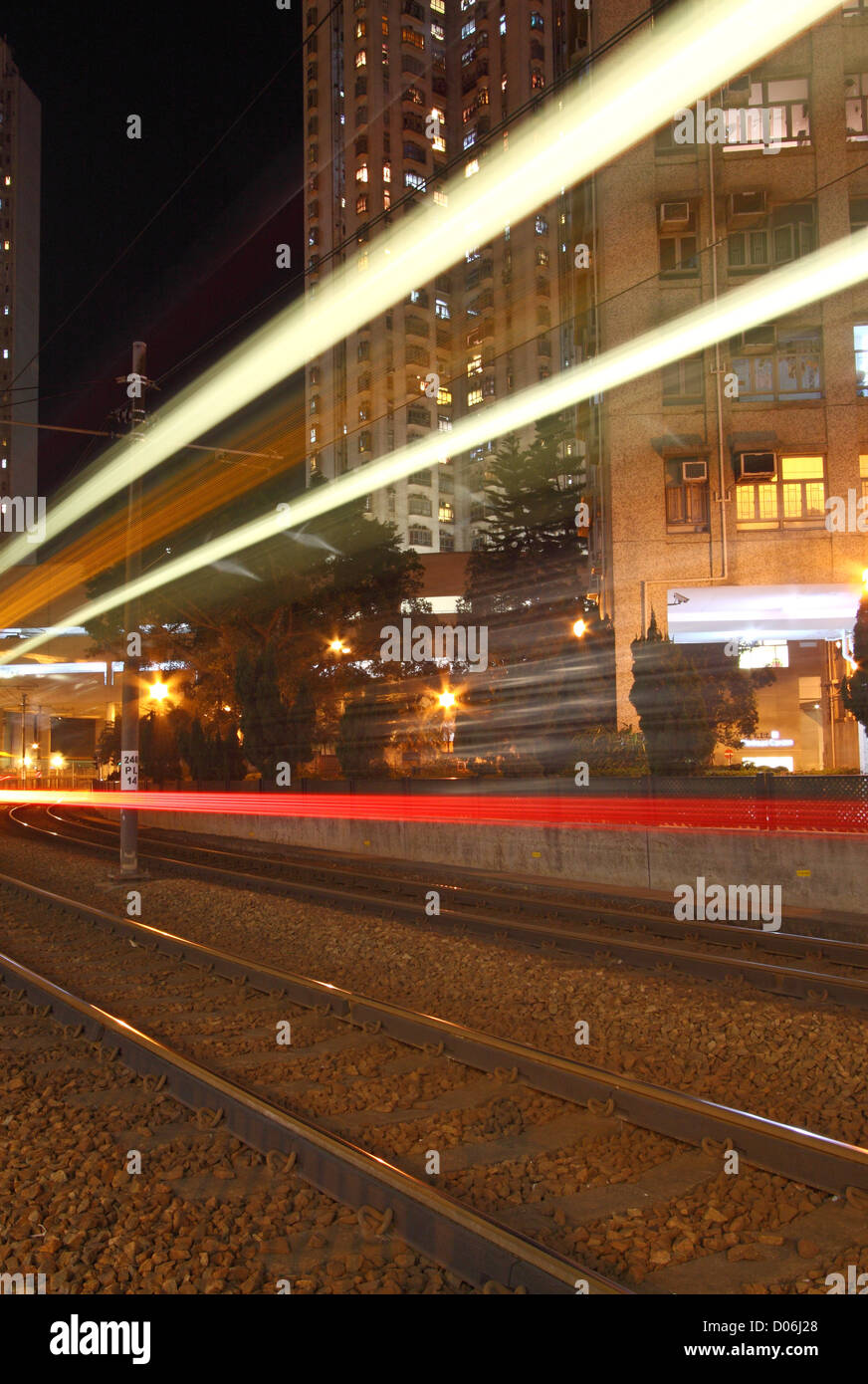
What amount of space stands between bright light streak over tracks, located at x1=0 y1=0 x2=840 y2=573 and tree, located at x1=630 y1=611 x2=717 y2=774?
975cm

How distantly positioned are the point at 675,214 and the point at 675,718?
617 inches

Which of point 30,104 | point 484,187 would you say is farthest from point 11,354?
point 484,187

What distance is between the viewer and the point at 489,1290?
4.10 m

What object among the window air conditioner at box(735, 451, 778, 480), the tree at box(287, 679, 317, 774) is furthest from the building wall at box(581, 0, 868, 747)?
the tree at box(287, 679, 317, 774)

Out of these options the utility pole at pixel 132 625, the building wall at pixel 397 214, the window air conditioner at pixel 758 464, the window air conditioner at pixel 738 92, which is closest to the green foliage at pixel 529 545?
the window air conditioner at pixel 758 464

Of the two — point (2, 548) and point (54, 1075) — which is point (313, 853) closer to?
point (54, 1075)

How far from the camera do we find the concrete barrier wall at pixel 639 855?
13.9 meters

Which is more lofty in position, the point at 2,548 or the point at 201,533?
the point at 2,548

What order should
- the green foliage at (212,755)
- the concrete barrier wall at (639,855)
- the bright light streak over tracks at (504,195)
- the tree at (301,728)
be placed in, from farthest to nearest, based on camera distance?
the green foliage at (212,755)
the tree at (301,728)
the bright light streak over tracks at (504,195)
the concrete barrier wall at (639,855)

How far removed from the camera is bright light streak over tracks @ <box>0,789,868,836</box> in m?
14.6

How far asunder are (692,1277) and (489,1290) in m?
0.91

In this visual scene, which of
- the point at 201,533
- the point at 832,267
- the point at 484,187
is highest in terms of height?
the point at 484,187

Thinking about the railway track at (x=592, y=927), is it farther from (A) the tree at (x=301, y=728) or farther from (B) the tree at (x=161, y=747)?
(B) the tree at (x=161, y=747)

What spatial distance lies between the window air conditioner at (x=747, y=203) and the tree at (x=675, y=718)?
13.8 m
